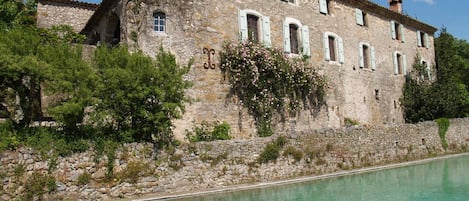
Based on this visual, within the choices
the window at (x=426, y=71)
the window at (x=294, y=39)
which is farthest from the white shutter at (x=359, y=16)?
the window at (x=426, y=71)

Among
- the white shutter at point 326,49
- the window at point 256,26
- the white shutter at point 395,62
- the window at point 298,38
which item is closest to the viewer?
the window at point 256,26

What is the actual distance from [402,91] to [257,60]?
1510 centimetres

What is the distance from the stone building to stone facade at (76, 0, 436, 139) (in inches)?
1.7

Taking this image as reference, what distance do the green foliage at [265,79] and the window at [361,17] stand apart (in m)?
7.13

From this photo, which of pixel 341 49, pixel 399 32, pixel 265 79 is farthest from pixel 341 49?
pixel 399 32

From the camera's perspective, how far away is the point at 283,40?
21.3 meters

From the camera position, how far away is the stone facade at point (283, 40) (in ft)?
58.7

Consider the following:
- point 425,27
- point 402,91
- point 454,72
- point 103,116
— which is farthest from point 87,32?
point 454,72

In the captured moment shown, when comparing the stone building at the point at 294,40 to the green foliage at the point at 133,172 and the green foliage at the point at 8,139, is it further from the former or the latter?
the green foliage at the point at 8,139


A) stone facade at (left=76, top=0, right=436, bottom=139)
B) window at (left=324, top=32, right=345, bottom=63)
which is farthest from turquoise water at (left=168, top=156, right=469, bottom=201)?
window at (left=324, top=32, right=345, bottom=63)

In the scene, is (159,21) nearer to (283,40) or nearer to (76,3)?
(283,40)

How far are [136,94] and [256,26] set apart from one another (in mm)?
9348

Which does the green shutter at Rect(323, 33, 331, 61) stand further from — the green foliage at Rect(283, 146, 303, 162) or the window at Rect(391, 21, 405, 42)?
the window at Rect(391, 21, 405, 42)

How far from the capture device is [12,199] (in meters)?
11.0
